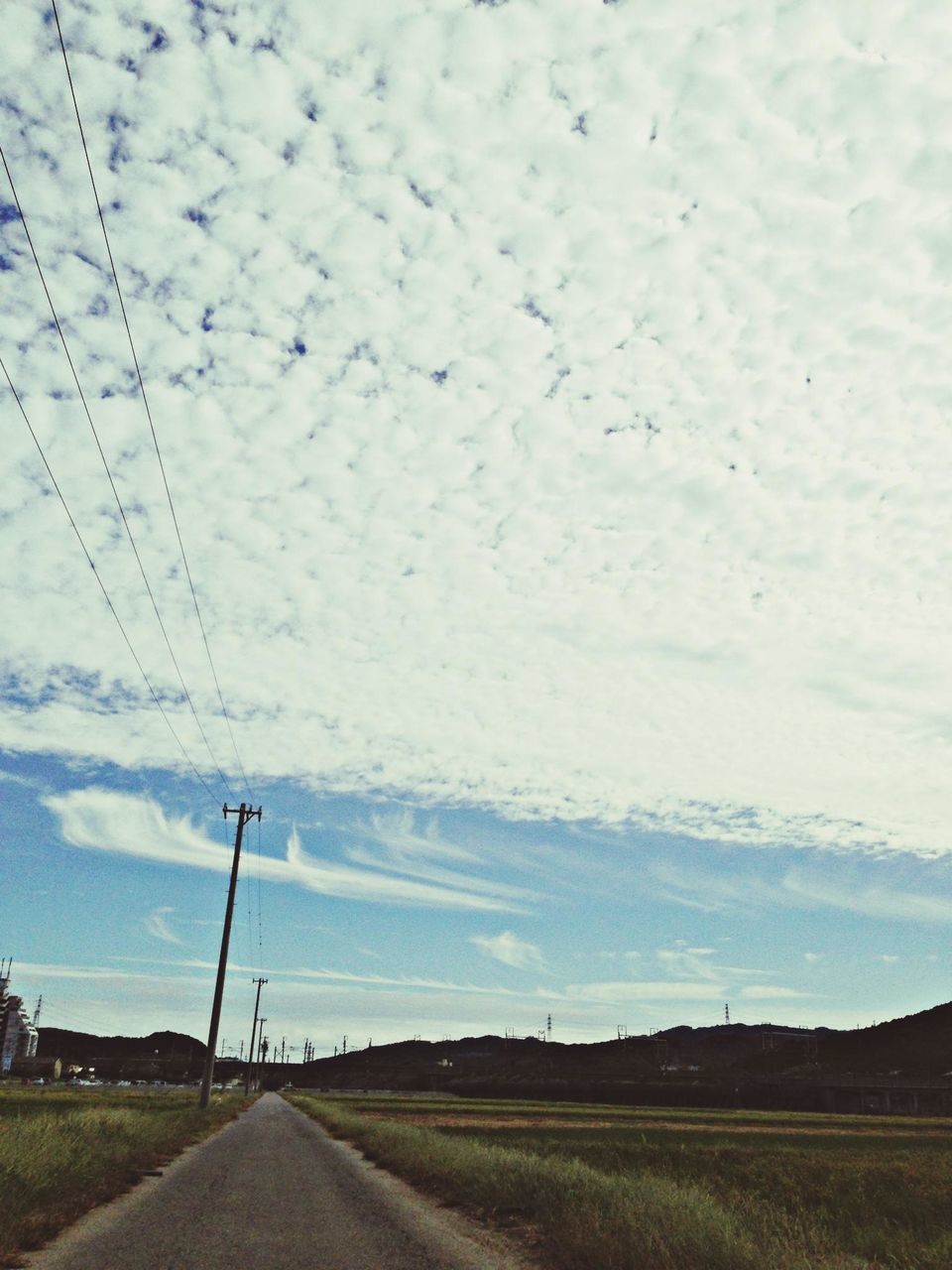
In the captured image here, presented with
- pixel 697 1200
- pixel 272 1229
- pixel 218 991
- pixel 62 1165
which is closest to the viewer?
pixel 272 1229

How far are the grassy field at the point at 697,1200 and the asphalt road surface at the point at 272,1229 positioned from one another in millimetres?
1036

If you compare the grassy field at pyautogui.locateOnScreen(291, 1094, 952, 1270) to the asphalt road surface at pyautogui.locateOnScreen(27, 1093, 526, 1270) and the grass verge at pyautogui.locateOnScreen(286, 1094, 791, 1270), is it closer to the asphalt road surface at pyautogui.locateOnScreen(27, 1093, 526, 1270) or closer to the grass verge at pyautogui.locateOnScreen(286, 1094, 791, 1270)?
the grass verge at pyautogui.locateOnScreen(286, 1094, 791, 1270)

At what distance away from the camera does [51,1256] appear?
409 inches

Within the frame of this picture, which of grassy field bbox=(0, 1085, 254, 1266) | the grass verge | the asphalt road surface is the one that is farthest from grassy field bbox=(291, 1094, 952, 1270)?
grassy field bbox=(0, 1085, 254, 1266)

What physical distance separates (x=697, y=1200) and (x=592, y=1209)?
2402 mm

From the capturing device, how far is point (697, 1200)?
558 inches

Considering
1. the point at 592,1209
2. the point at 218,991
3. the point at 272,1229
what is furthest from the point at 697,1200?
the point at 218,991

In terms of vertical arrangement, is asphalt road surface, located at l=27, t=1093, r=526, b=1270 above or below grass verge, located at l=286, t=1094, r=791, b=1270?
below

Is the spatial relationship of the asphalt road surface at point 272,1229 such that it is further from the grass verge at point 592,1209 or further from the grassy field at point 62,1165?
the grass verge at point 592,1209

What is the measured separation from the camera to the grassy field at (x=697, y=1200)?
1064 centimetres

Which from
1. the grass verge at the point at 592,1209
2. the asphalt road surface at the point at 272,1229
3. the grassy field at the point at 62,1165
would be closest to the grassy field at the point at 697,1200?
the grass verge at the point at 592,1209

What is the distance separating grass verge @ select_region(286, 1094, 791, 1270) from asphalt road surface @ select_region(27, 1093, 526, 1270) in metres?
0.82

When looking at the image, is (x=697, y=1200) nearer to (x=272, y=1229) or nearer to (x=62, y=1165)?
(x=272, y=1229)

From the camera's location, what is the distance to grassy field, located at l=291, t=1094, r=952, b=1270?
34.9 ft
